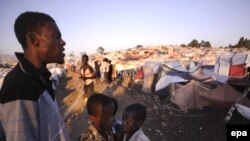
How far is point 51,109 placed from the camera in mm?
1359

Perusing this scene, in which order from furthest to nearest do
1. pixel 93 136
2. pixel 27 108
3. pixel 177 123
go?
pixel 177 123 < pixel 93 136 < pixel 27 108

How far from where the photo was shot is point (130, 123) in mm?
2662

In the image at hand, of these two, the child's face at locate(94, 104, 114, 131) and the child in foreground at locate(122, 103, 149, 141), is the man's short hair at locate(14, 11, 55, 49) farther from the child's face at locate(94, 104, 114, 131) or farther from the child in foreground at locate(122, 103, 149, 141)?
the child in foreground at locate(122, 103, 149, 141)

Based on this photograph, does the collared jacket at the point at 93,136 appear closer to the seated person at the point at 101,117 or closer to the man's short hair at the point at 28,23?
the seated person at the point at 101,117

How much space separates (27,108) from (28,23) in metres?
0.53

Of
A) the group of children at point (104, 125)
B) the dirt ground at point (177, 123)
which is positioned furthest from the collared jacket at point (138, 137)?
the dirt ground at point (177, 123)

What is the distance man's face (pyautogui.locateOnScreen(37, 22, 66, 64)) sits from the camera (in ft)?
4.77

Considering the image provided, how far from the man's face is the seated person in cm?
67

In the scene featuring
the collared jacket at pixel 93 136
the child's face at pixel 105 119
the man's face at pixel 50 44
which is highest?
the man's face at pixel 50 44

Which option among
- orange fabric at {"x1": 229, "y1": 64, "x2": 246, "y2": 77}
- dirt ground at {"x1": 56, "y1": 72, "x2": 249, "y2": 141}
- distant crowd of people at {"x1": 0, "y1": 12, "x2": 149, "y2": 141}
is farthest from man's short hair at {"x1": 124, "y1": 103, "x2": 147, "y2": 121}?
orange fabric at {"x1": 229, "y1": 64, "x2": 246, "y2": 77}

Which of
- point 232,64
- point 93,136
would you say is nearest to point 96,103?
point 93,136

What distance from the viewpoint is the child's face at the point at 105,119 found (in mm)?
2010

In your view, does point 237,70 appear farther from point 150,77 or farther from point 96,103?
point 96,103

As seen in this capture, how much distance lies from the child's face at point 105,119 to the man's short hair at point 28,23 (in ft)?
2.87
